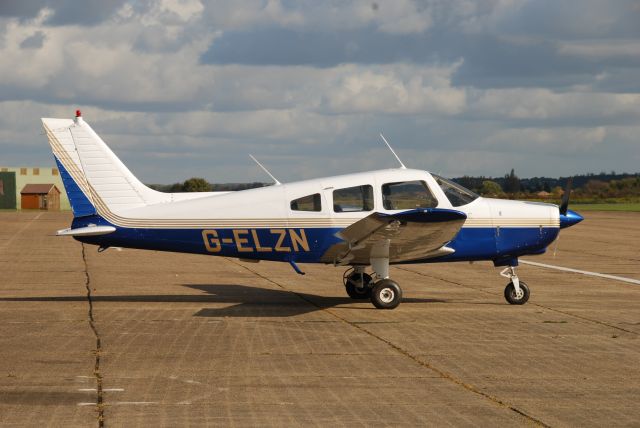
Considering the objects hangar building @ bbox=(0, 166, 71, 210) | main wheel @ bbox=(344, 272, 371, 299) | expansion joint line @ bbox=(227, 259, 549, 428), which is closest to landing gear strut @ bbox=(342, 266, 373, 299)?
main wheel @ bbox=(344, 272, 371, 299)

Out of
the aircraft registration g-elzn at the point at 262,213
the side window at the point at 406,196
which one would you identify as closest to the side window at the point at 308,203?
the aircraft registration g-elzn at the point at 262,213

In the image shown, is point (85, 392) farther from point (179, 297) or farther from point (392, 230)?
point (179, 297)

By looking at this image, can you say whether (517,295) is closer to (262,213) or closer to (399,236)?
(399,236)

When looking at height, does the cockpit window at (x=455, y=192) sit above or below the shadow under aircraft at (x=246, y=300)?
above

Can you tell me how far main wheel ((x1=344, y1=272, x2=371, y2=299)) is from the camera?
1612cm

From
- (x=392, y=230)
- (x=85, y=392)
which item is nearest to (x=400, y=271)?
(x=392, y=230)

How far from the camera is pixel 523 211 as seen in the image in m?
15.3

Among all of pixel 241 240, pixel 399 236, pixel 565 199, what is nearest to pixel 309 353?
pixel 399 236

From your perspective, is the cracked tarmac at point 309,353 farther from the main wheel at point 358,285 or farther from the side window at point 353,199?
the side window at point 353,199

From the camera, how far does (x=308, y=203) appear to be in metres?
14.9

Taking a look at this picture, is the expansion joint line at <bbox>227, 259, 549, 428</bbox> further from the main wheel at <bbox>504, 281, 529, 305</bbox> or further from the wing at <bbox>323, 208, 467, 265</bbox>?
the main wheel at <bbox>504, 281, 529, 305</bbox>

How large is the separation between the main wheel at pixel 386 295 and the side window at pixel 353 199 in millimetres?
1248

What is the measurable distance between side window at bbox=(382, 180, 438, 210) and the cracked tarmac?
1700mm

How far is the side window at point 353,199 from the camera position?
1473 centimetres
